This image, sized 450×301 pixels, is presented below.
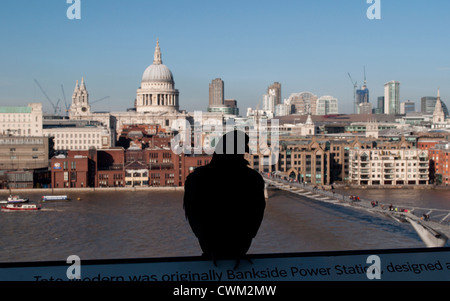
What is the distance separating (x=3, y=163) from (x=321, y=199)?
13.8 m

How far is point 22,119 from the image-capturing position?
36062 millimetres

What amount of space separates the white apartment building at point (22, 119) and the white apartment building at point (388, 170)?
19.2 meters

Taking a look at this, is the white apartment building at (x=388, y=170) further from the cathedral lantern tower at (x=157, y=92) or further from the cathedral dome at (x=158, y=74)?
the cathedral dome at (x=158, y=74)

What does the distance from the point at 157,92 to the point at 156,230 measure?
117ft

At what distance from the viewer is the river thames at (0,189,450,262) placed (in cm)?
1023

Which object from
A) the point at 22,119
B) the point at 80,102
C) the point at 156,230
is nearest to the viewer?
the point at 156,230

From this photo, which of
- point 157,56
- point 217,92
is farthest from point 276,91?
point 157,56

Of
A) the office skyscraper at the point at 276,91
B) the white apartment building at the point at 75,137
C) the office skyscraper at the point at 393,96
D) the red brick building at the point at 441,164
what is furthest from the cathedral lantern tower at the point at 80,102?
the office skyscraper at the point at 393,96

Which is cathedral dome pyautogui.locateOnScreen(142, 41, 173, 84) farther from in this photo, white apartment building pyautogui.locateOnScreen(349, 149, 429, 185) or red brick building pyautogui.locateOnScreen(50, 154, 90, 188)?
white apartment building pyautogui.locateOnScreen(349, 149, 429, 185)

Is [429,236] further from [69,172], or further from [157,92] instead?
[157,92]

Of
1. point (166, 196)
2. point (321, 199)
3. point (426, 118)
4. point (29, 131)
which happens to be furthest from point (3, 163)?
point (426, 118)

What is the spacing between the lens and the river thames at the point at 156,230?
33.6ft

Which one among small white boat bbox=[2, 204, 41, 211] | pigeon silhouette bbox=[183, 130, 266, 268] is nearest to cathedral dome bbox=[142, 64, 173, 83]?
small white boat bbox=[2, 204, 41, 211]

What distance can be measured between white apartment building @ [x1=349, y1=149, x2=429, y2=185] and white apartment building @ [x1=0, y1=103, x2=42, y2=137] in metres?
19.2
